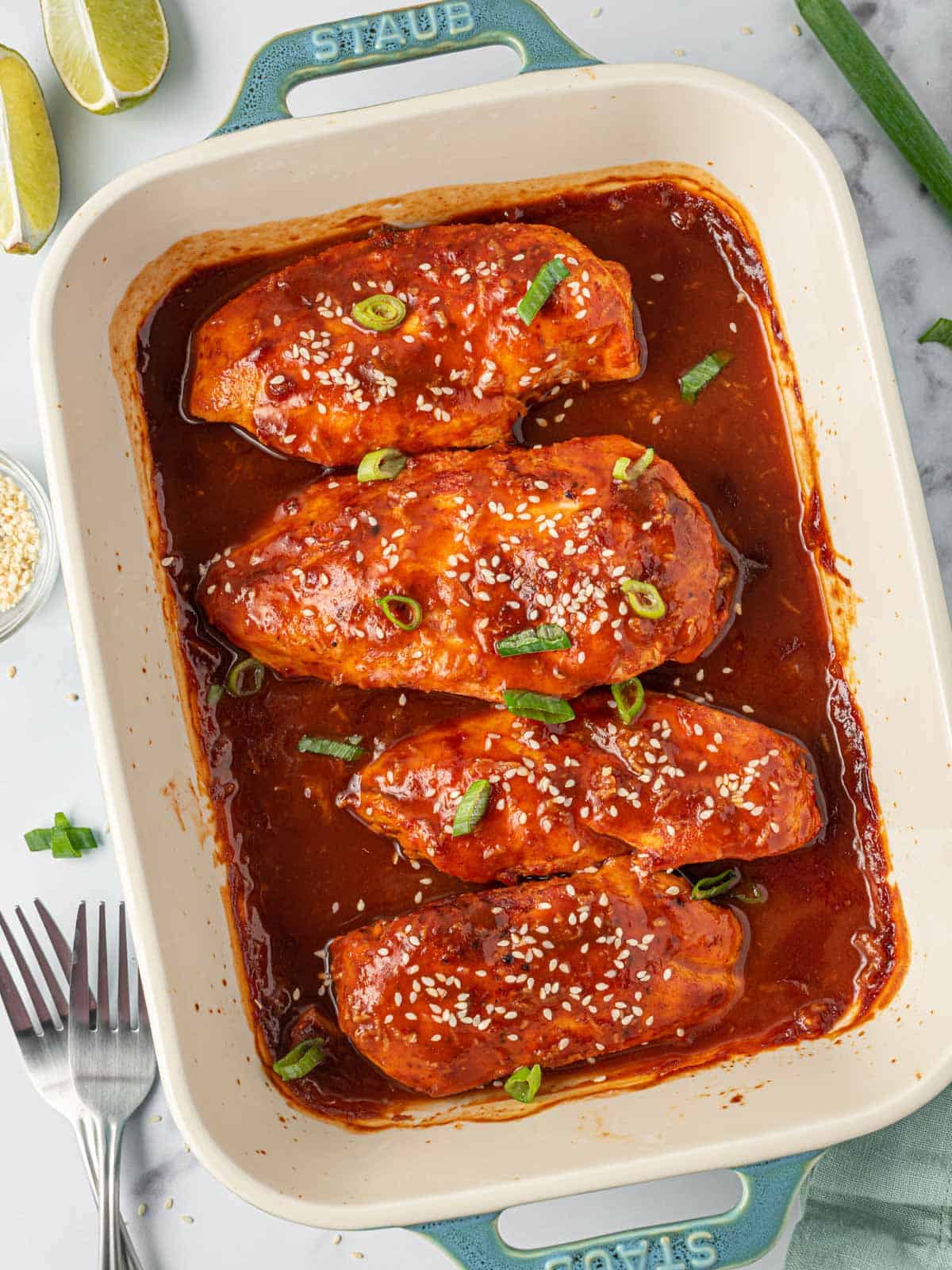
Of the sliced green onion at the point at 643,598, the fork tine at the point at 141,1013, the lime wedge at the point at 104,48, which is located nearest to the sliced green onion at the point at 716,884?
the sliced green onion at the point at 643,598

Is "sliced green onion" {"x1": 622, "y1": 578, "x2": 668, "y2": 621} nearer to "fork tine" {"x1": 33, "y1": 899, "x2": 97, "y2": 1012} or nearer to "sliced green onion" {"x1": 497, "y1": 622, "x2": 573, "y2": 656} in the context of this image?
"sliced green onion" {"x1": 497, "y1": 622, "x2": 573, "y2": 656}

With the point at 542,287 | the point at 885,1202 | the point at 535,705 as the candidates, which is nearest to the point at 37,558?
the point at 535,705

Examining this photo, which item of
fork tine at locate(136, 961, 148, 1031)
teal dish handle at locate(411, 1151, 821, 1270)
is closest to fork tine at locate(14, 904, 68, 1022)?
fork tine at locate(136, 961, 148, 1031)

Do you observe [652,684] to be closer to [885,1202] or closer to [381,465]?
[381,465]

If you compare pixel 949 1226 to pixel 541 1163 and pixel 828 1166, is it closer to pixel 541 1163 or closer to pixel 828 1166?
pixel 828 1166

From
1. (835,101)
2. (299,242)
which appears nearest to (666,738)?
(299,242)

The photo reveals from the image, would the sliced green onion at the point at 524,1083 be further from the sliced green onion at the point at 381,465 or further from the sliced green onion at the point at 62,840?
the sliced green onion at the point at 381,465

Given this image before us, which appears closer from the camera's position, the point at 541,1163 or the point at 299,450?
the point at 541,1163
